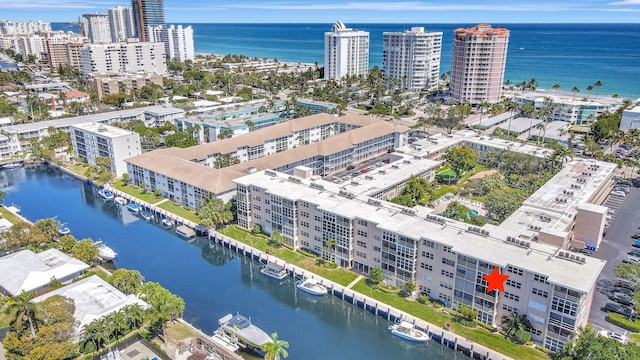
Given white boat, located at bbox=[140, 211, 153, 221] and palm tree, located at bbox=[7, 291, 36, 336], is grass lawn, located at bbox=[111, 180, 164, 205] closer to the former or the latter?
white boat, located at bbox=[140, 211, 153, 221]

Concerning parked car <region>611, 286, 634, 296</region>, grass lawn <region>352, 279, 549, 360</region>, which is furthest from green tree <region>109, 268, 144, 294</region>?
parked car <region>611, 286, 634, 296</region>

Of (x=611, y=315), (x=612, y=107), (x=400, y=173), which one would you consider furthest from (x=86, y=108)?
(x=612, y=107)

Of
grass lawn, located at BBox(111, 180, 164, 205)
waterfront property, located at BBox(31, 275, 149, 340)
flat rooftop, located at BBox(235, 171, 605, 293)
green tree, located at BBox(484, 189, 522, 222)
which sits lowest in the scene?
grass lawn, located at BBox(111, 180, 164, 205)

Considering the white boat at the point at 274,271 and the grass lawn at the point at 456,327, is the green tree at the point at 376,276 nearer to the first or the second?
the grass lawn at the point at 456,327

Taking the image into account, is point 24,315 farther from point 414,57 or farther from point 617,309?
point 414,57

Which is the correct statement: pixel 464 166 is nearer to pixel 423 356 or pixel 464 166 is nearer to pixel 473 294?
pixel 473 294

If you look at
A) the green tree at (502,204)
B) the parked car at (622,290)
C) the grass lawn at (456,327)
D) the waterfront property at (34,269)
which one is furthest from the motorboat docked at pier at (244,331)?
the parked car at (622,290)
